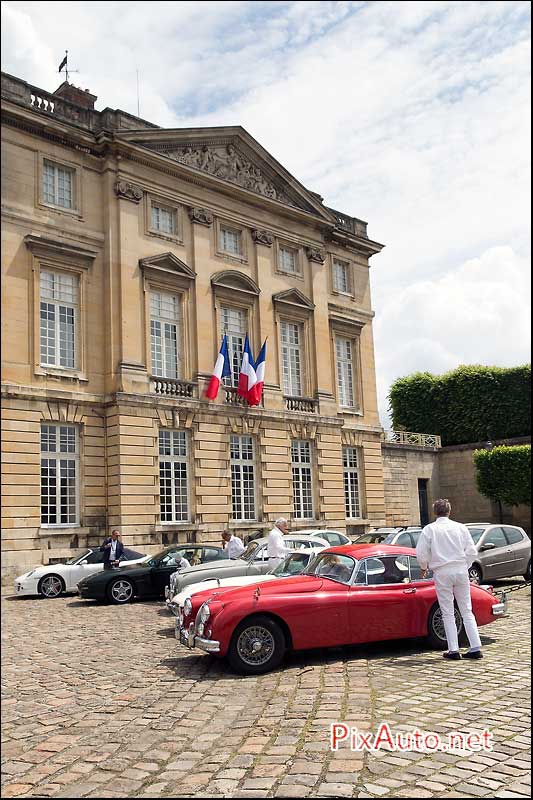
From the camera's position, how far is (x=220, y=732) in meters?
6.32

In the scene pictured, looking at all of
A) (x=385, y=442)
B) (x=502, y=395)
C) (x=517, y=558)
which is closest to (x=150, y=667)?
(x=517, y=558)

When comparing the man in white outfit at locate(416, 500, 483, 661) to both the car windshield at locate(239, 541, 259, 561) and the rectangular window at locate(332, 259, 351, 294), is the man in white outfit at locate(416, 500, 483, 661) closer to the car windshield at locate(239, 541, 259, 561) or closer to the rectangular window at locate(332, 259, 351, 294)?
the car windshield at locate(239, 541, 259, 561)

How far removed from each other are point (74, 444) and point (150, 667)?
15.0 meters

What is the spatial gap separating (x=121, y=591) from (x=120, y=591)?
0.08 feet

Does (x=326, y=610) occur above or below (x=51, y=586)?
above

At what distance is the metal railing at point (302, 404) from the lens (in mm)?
29987

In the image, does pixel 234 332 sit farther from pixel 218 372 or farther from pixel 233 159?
pixel 233 159

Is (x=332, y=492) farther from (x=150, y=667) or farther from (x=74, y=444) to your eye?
(x=150, y=667)

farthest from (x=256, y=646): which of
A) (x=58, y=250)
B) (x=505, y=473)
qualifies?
(x=505, y=473)

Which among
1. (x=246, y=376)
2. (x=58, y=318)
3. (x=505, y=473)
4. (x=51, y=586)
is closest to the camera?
(x=51, y=586)

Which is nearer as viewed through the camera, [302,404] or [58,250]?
[58,250]

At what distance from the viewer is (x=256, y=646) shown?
343 inches

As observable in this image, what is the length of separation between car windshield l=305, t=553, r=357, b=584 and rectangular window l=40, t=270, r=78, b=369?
592 inches

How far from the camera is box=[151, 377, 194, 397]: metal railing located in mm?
25203
